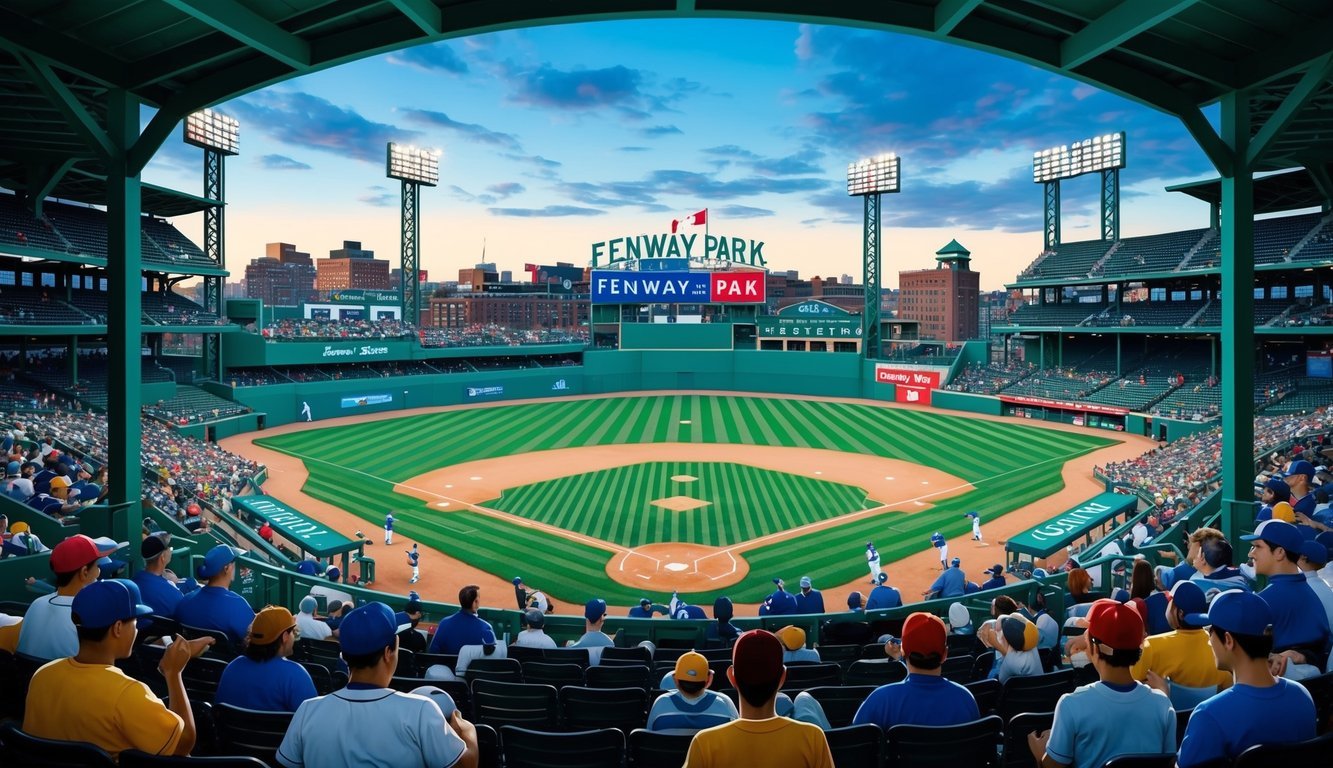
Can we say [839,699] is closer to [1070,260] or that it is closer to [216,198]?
[216,198]

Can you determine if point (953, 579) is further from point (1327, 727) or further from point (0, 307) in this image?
point (0, 307)

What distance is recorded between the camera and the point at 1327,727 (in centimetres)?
426

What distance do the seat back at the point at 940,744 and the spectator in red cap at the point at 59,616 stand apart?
5.16 meters

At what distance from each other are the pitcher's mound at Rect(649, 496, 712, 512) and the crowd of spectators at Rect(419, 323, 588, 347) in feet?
107

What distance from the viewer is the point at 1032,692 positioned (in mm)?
5020

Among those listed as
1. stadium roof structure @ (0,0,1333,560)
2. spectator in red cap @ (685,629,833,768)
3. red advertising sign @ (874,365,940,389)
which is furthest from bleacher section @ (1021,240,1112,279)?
spectator in red cap @ (685,629,833,768)

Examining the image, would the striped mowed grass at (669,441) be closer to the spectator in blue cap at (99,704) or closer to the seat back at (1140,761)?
the spectator in blue cap at (99,704)

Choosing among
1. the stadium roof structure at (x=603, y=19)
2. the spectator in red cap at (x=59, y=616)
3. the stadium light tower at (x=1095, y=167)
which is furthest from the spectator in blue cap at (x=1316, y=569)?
the stadium light tower at (x=1095, y=167)

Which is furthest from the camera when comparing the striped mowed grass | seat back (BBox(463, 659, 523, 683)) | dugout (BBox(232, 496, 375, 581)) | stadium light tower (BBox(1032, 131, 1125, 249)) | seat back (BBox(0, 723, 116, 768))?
stadium light tower (BBox(1032, 131, 1125, 249))

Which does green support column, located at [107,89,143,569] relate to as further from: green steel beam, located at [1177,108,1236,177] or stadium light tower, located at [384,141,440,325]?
stadium light tower, located at [384,141,440,325]

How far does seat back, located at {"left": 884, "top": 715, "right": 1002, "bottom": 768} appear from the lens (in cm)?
364

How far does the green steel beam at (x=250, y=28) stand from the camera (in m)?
7.35

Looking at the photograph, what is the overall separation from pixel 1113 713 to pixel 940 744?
0.78 metres

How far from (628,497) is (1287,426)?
23.3m
